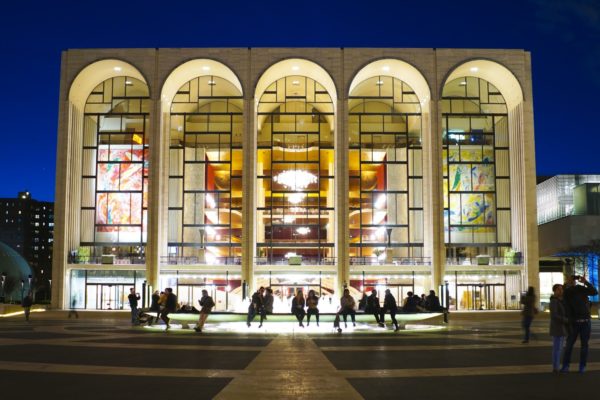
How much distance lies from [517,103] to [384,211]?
1240 cm

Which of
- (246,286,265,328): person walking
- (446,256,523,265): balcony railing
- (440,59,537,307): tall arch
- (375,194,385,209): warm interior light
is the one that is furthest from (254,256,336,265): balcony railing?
(246,286,265,328): person walking

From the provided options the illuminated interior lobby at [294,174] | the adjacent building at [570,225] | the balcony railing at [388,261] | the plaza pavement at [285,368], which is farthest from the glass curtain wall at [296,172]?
the plaza pavement at [285,368]

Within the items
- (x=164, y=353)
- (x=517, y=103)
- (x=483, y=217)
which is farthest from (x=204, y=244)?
(x=164, y=353)

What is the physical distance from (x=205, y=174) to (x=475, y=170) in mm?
20139

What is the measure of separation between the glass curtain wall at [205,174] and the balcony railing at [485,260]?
51.5ft

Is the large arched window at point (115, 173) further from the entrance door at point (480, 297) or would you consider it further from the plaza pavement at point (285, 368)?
the plaza pavement at point (285, 368)

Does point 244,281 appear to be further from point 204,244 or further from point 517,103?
point 517,103

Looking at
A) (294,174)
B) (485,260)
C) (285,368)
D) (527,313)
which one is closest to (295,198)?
(294,174)

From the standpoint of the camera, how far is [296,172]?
51.3m

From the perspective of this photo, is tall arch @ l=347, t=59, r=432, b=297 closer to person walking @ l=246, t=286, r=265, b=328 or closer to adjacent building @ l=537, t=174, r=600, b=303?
adjacent building @ l=537, t=174, r=600, b=303

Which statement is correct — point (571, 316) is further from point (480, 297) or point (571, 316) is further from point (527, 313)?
point (480, 297)

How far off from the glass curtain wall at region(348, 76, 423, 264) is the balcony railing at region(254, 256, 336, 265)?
2.11m

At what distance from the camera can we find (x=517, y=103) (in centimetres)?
4947

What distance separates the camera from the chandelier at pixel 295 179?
51188 millimetres
